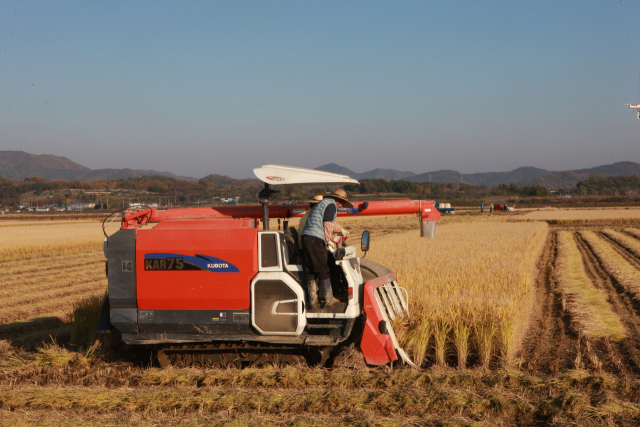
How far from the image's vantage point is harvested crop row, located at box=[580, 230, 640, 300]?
45.2 feet

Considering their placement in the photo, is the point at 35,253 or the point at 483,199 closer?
the point at 35,253

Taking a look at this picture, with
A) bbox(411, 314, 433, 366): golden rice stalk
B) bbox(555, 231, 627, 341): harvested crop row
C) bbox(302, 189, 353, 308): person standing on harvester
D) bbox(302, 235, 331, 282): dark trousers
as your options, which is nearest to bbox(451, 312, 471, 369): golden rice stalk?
bbox(411, 314, 433, 366): golden rice stalk

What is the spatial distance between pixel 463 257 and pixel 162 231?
13.0m

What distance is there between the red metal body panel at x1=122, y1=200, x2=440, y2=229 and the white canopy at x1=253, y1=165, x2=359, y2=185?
92cm

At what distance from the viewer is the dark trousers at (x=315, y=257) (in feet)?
22.4

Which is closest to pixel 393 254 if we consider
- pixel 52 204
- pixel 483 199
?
→ pixel 483 199

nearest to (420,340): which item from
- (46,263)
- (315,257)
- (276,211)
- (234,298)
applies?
(315,257)

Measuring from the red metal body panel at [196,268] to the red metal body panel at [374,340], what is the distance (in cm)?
172

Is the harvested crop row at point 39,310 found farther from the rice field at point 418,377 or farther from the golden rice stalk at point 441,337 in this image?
the golden rice stalk at point 441,337

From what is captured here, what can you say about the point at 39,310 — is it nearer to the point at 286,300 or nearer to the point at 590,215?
the point at 286,300

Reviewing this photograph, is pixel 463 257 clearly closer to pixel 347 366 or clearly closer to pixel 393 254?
pixel 393 254

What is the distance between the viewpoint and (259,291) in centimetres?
689

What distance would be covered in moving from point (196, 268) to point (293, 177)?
1886 mm

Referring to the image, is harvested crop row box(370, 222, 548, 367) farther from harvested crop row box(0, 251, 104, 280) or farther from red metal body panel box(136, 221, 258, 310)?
harvested crop row box(0, 251, 104, 280)
